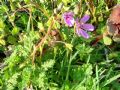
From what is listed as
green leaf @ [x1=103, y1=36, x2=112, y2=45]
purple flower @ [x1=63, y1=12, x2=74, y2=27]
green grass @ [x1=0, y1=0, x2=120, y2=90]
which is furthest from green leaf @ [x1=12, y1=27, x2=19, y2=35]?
green leaf @ [x1=103, y1=36, x2=112, y2=45]

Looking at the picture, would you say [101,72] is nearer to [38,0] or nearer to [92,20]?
[92,20]

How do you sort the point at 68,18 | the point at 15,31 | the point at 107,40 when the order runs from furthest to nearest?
the point at 15,31, the point at 107,40, the point at 68,18

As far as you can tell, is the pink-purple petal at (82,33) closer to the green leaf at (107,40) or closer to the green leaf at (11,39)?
the green leaf at (107,40)

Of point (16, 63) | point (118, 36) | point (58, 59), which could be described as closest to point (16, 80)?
point (16, 63)

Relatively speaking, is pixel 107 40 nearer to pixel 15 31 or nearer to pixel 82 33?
pixel 82 33

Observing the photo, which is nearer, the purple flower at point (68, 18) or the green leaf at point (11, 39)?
the purple flower at point (68, 18)

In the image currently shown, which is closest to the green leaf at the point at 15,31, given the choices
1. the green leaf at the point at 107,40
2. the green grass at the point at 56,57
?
the green grass at the point at 56,57

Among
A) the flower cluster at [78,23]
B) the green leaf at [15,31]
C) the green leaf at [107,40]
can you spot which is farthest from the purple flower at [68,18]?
the green leaf at [15,31]

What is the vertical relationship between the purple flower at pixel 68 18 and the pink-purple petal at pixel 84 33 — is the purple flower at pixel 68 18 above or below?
above

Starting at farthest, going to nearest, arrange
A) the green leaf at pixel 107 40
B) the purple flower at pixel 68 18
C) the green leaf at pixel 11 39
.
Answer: the green leaf at pixel 11 39
the green leaf at pixel 107 40
the purple flower at pixel 68 18

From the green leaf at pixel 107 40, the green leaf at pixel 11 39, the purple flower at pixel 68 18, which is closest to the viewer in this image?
the purple flower at pixel 68 18

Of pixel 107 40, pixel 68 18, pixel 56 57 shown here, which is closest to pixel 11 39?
pixel 56 57

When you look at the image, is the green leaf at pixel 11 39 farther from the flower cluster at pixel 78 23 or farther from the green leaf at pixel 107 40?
the green leaf at pixel 107 40
